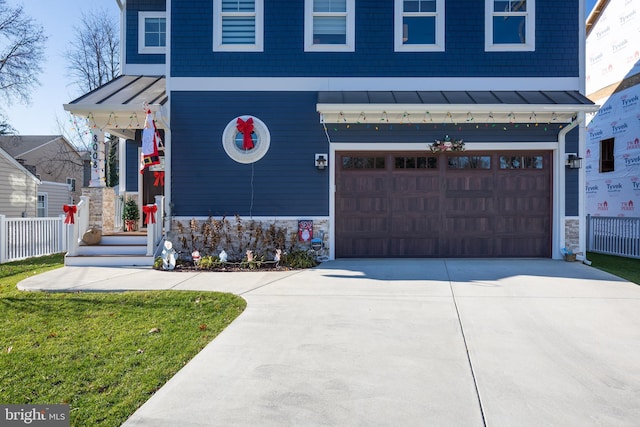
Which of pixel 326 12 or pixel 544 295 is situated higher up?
pixel 326 12

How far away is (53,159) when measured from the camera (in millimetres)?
27656

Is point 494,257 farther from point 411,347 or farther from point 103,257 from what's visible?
point 103,257

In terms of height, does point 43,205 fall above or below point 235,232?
above

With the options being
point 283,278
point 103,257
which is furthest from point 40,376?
point 103,257

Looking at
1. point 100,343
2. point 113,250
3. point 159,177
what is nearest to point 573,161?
point 100,343

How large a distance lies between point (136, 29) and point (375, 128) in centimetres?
773

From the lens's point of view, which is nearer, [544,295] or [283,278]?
[544,295]

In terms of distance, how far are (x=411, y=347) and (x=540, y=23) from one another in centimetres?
864

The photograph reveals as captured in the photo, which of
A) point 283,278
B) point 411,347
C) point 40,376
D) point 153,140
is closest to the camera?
point 40,376

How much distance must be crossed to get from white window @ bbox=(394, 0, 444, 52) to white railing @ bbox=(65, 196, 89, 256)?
7711mm

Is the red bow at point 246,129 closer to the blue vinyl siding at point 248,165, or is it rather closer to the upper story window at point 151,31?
the blue vinyl siding at point 248,165

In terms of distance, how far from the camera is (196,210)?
9.38 meters

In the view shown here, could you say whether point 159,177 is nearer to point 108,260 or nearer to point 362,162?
point 108,260

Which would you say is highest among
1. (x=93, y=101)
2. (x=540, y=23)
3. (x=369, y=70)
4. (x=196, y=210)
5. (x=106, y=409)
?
(x=540, y=23)
